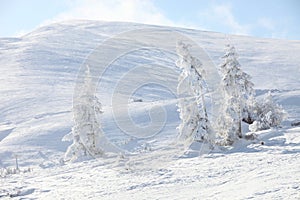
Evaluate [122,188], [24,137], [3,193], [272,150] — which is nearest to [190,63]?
[272,150]

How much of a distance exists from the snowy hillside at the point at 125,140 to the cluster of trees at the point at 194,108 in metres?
1.36

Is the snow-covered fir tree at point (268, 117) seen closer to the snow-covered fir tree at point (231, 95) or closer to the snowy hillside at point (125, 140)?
the snowy hillside at point (125, 140)

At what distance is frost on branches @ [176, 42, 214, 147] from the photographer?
25.5 m

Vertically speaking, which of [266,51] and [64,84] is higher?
[266,51]

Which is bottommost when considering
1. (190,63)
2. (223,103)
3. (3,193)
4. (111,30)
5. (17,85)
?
(3,193)

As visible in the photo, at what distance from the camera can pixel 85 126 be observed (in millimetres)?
27391

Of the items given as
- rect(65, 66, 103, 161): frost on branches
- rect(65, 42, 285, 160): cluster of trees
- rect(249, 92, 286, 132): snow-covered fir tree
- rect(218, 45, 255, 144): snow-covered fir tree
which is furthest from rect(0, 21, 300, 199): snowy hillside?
rect(65, 66, 103, 161): frost on branches

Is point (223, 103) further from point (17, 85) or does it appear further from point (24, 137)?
point (17, 85)

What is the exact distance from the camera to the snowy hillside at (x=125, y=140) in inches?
621

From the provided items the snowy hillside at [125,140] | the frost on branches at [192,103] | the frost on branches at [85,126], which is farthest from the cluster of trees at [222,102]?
the frost on branches at [85,126]

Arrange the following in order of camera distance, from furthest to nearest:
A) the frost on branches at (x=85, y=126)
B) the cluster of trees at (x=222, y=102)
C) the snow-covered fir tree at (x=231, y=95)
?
the frost on branches at (x=85, y=126), the snow-covered fir tree at (x=231, y=95), the cluster of trees at (x=222, y=102)

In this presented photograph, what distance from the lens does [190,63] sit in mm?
25844

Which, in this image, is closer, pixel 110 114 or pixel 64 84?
pixel 110 114

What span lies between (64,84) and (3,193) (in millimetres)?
55004
